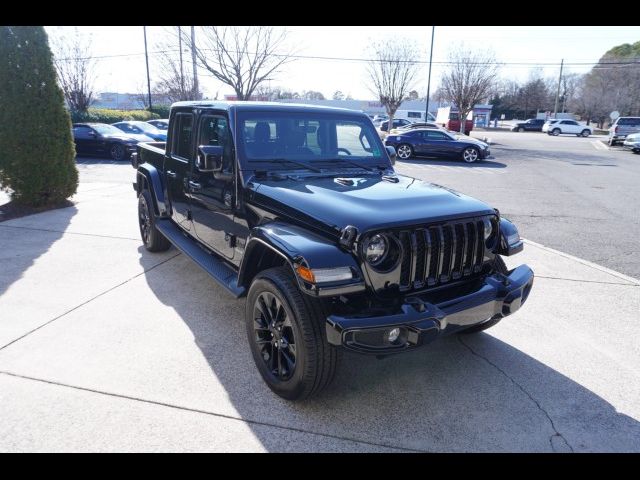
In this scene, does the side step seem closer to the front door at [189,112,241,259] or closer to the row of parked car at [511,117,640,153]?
the front door at [189,112,241,259]

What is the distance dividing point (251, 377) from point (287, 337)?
574mm

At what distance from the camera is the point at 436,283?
292 cm

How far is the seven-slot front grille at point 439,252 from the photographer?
277 cm

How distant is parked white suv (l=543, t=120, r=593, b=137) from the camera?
144 feet

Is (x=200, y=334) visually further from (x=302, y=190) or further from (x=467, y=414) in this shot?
(x=467, y=414)

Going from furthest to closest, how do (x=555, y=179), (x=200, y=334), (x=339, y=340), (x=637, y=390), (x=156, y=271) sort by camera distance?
1. (x=555, y=179)
2. (x=156, y=271)
3. (x=200, y=334)
4. (x=637, y=390)
5. (x=339, y=340)

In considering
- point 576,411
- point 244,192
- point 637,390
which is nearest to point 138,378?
point 244,192

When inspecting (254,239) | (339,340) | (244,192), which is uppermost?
(244,192)

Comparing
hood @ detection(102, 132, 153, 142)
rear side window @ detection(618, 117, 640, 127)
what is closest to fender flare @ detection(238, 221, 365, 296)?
hood @ detection(102, 132, 153, 142)

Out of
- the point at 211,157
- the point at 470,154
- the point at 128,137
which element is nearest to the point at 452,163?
the point at 470,154

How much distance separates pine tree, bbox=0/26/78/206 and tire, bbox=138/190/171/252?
149 inches

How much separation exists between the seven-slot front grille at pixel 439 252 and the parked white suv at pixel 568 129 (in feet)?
159

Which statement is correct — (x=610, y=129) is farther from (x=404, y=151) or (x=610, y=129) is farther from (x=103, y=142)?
(x=103, y=142)

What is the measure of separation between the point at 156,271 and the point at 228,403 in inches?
111
